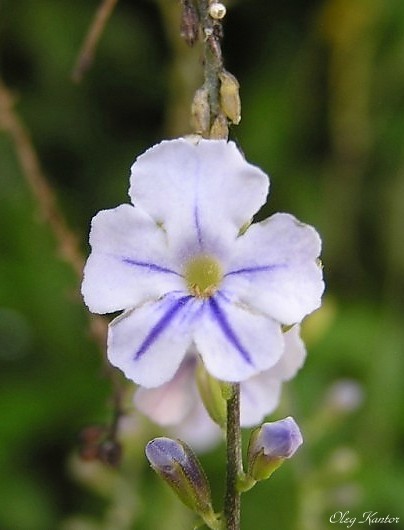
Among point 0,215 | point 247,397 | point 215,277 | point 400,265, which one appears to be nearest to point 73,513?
point 0,215

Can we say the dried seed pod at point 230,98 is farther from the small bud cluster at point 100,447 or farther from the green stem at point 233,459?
the small bud cluster at point 100,447

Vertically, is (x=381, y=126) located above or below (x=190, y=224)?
below

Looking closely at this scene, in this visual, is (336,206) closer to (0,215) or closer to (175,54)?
(175,54)
